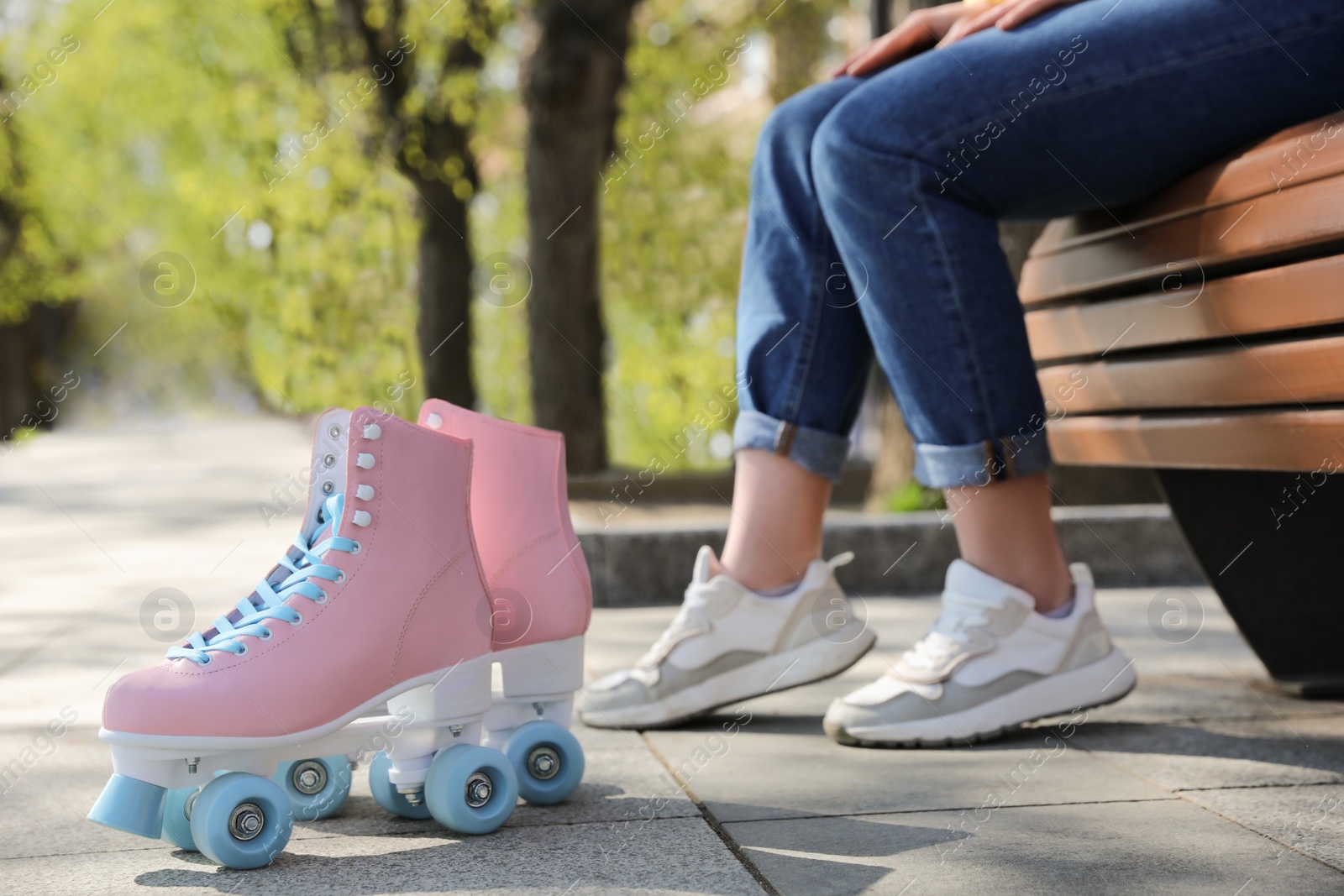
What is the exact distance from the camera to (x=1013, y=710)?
1.91 m

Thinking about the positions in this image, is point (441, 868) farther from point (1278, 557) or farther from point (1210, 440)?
point (1278, 557)

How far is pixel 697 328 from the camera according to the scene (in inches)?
482

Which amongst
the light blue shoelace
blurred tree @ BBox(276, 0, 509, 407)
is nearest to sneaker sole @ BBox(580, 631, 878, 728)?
the light blue shoelace

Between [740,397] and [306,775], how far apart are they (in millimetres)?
897

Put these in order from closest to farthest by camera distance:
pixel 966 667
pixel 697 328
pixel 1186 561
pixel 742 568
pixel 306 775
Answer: pixel 306 775 < pixel 966 667 < pixel 742 568 < pixel 1186 561 < pixel 697 328

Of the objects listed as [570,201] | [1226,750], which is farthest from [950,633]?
[570,201]

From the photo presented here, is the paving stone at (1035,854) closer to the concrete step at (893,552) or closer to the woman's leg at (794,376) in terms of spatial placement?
the woman's leg at (794,376)

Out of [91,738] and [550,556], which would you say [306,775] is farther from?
[91,738]

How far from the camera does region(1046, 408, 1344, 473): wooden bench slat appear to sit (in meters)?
1.58

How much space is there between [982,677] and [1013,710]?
7cm

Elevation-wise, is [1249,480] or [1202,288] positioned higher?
[1202,288]

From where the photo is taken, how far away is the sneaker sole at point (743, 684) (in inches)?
80.2

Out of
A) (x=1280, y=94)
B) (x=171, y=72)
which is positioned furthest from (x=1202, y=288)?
(x=171, y=72)

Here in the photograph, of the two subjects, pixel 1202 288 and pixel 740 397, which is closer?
pixel 1202 288
